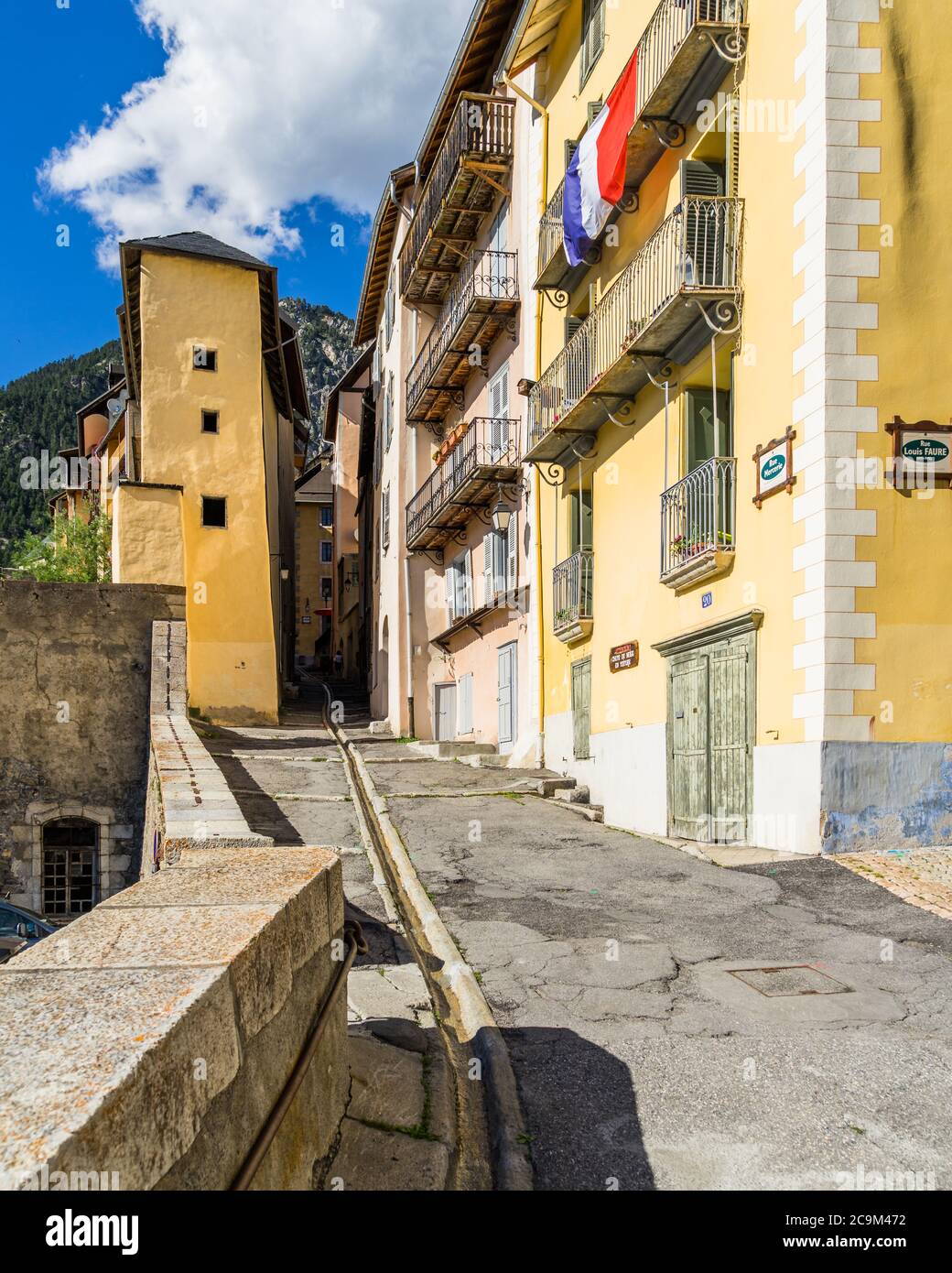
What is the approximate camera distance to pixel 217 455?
1108 inches

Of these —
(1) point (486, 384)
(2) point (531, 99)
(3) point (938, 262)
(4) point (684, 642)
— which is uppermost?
(2) point (531, 99)

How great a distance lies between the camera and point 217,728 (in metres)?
24.8

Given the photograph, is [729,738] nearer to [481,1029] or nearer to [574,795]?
[574,795]

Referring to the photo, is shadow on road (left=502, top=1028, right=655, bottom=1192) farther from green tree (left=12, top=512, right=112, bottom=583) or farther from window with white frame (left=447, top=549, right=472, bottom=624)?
green tree (left=12, top=512, right=112, bottom=583)

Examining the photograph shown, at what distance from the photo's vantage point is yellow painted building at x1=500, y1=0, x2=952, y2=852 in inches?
384

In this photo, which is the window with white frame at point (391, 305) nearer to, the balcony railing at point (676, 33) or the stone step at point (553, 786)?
the balcony railing at point (676, 33)

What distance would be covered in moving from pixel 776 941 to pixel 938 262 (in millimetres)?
6592

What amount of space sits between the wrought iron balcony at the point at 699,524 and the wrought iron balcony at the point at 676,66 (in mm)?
4370

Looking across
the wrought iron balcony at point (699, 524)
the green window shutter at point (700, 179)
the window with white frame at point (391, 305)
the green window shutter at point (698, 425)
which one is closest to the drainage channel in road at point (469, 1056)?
the wrought iron balcony at point (699, 524)

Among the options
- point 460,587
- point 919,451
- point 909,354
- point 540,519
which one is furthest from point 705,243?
point 460,587

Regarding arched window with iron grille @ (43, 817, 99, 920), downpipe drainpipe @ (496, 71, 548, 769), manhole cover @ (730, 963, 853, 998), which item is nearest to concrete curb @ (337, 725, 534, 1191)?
manhole cover @ (730, 963, 853, 998)

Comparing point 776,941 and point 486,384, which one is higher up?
point 486,384
